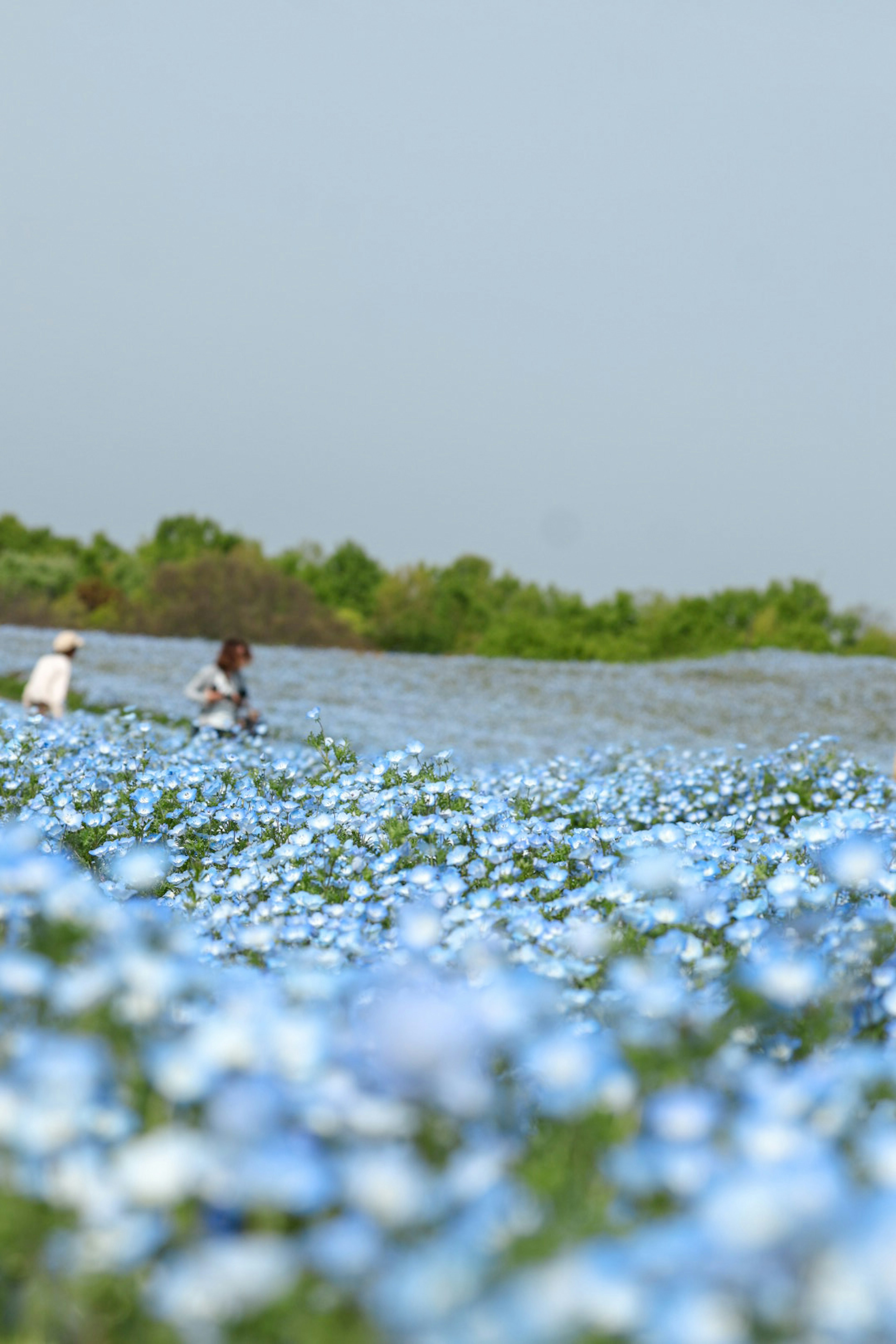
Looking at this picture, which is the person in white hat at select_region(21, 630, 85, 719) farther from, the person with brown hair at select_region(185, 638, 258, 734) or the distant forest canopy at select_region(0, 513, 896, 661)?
the distant forest canopy at select_region(0, 513, 896, 661)

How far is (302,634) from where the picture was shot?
43531 millimetres

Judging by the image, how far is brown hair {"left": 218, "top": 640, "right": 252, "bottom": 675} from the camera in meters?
11.8

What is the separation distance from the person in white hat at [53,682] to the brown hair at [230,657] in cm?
138

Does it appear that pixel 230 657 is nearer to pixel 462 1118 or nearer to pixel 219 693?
pixel 219 693

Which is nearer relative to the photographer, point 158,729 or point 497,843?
point 497,843

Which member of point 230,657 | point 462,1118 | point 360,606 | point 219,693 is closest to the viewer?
point 462,1118

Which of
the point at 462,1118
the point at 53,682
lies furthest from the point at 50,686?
the point at 462,1118

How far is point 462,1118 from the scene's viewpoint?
2.28 m

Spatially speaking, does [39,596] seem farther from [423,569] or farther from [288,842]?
[288,842]

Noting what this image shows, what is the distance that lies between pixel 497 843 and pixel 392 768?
4.37 feet

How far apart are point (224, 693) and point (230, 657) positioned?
423mm

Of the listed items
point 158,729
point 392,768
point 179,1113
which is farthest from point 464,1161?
point 158,729

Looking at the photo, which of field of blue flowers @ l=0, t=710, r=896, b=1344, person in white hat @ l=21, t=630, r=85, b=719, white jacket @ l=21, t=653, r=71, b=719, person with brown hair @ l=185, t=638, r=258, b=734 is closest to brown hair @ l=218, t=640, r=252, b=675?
person with brown hair @ l=185, t=638, r=258, b=734

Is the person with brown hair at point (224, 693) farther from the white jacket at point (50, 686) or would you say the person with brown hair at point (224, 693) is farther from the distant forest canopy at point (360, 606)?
the distant forest canopy at point (360, 606)
